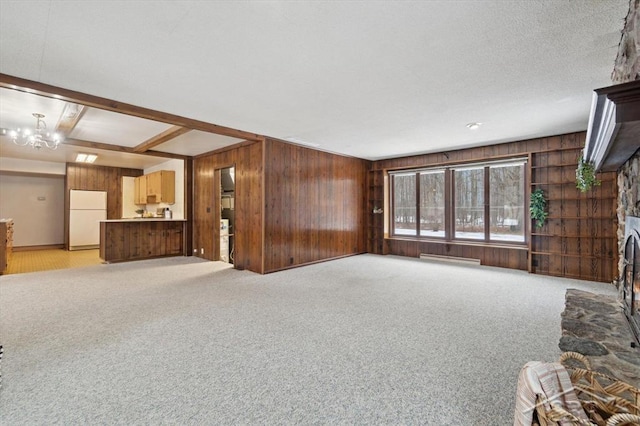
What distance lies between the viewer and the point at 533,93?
3182 mm

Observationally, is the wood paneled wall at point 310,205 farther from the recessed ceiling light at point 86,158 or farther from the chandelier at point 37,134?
the recessed ceiling light at point 86,158

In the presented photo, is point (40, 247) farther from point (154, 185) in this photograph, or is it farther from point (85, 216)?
point (154, 185)

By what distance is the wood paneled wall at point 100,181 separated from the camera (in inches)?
324

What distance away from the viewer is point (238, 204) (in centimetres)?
569

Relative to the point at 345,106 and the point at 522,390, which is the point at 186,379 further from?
the point at 345,106

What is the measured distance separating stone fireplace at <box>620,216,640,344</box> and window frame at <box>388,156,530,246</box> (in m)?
2.95

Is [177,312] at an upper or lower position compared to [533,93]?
lower

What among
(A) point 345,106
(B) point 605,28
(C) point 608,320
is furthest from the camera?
(A) point 345,106

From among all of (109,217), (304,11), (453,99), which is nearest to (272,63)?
(304,11)

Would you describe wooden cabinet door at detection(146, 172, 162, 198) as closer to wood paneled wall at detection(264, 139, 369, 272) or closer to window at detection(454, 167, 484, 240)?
wood paneled wall at detection(264, 139, 369, 272)

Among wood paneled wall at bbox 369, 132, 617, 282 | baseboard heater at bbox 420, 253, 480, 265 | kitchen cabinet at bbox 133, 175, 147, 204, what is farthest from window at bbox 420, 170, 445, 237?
kitchen cabinet at bbox 133, 175, 147, 204

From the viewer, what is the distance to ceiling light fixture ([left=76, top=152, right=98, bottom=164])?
7.18 metres

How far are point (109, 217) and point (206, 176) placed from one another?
4599 millimetres

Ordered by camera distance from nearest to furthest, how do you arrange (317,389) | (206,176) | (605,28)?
(317,389) < (605,28) < (206,176)
